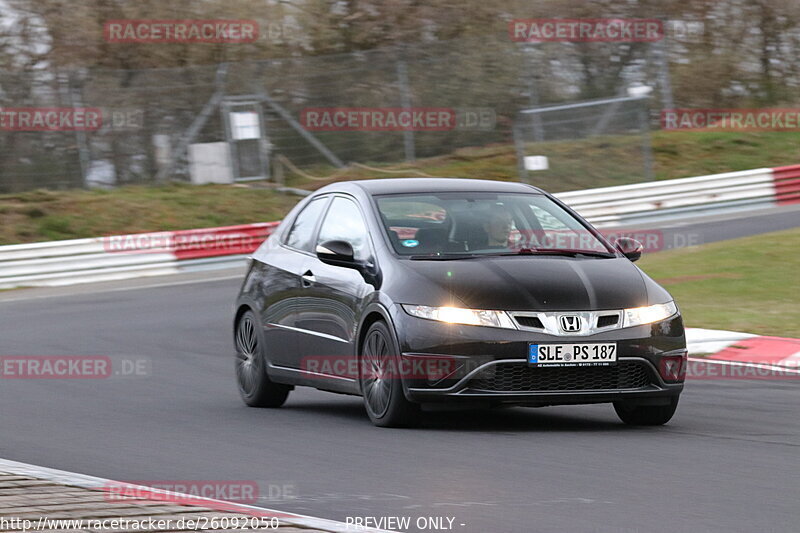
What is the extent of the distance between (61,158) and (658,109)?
13345 millimetres

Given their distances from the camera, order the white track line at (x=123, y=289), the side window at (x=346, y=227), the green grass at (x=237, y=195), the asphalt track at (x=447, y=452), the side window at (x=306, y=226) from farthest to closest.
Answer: the green grass at (x=237, y=195) → the white track line at (x=123, y=289) → the side window at (x=306, y=226) → the side window at (x=346, y=227) → the asphalt track at (x=447, y=452)

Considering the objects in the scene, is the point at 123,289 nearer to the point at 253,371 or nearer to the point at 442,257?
the point at 253,371

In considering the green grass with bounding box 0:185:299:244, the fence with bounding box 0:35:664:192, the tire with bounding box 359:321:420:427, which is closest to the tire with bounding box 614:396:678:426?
the tire with bounding box 359:321:420:427

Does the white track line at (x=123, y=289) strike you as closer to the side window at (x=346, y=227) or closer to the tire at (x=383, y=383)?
the side window at (x=346, y=227)

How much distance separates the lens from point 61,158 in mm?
28016

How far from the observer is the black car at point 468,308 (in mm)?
8508

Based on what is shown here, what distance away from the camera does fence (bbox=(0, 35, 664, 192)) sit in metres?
28.0

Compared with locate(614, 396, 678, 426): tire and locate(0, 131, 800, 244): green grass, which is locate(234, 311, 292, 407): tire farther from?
locate(0, 131, 800, 244): green grass

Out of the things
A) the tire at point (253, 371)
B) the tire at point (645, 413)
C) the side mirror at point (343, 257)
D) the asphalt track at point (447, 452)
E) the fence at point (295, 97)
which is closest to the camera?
the asphalt track at point (447, 452)

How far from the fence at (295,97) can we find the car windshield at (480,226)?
19.1 m

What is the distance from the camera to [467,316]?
336 inches

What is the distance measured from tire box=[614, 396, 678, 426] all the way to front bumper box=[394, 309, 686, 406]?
0.48 m

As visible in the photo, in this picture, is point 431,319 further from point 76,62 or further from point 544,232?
point 76,62

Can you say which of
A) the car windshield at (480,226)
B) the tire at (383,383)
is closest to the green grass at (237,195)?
the car windshield at (480,226)
